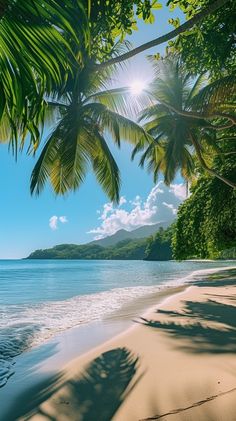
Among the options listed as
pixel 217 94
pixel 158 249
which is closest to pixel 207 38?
pixel 217 94

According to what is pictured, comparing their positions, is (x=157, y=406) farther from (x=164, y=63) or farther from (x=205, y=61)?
(x=164, y=63)

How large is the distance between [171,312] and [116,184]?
14.8ft

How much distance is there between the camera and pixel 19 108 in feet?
7.11

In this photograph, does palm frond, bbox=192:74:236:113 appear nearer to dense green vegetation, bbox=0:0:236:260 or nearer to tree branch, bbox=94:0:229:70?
dense green vegetation, bbox=0:0:236:260

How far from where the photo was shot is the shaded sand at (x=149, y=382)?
10.8 ft

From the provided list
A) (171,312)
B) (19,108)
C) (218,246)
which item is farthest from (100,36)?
(218,246)

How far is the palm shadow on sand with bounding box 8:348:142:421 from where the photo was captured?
3.46 meters

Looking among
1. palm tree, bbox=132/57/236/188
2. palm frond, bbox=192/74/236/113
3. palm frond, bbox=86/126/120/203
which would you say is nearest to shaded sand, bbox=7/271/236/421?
palm frond, bbox=192/74/236/113

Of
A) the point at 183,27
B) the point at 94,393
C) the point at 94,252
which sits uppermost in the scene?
the point at 94,252

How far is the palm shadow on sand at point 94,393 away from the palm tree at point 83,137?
7.29 meters

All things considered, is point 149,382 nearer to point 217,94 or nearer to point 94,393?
point 94,393

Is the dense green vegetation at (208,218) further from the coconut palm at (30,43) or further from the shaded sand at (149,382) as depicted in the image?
the coconut palm at (30,43)

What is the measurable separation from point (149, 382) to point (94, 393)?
2.07 feet

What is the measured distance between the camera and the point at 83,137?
1158 centimetres
